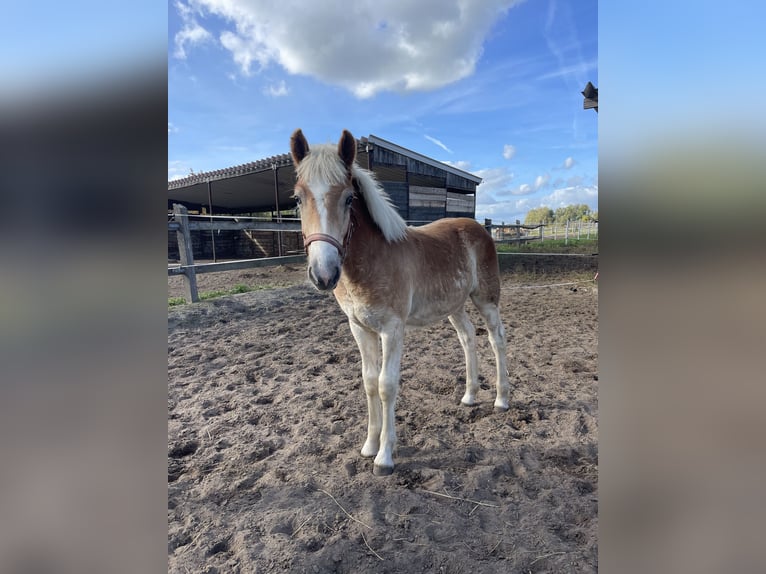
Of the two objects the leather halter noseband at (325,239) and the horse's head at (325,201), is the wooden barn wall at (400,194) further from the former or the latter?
the leather halter noseband at (325,239)

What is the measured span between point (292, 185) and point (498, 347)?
40.8 ft

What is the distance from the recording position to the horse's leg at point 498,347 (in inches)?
118

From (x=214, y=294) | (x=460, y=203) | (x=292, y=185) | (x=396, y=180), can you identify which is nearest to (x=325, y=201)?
(x=214, y=294)

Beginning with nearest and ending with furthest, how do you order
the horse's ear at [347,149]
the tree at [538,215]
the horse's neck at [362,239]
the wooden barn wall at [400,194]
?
the horse's ear at [347,149]
the horse's neck at [362,239]
the wooden barn wall at [400,194]
the tree at [538,215]

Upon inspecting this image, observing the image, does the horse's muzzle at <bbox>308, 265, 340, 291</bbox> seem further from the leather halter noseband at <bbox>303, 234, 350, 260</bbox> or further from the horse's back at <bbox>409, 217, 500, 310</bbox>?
the horse's back at <bbox>409, 217, 500, 310</bbox>

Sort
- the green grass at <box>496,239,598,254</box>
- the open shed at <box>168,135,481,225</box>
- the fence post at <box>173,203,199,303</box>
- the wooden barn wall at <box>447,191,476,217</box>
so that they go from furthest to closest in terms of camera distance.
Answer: the green grass at <box>496,239,598,254</box> → the wooden barn wall at <box>447,191,476,217</box> → the open shed at <box>168,135,481,225</box> → the fence post at <box>173,203,199,303</box>

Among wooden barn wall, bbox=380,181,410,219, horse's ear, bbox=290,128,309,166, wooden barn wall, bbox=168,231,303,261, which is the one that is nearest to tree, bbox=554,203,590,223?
horse's ear, bbox=290,128,309,166

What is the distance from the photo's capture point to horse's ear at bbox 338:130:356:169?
6.48ft

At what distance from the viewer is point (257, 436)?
8.46ft

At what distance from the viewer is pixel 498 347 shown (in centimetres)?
311

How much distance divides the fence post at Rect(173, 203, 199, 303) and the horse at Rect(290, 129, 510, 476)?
178 inches

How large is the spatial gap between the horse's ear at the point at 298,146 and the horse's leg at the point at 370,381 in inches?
43.3
